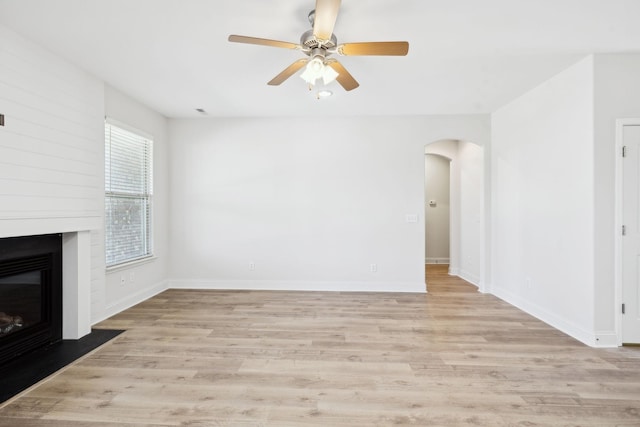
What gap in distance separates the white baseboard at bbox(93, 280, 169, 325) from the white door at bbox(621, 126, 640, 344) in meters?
5.44

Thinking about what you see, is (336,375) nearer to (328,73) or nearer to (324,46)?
(328,73)

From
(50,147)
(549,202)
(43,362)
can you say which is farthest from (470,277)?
(50,147)

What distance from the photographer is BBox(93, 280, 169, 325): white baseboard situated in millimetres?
3796

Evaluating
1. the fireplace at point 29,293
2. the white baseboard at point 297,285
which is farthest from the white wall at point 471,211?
the fireplace at point 29,293

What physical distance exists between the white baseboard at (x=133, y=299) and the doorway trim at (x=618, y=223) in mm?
5377

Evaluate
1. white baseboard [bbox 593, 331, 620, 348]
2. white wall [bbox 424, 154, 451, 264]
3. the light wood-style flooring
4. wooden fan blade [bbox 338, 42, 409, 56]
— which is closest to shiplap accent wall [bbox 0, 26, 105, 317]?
the light wood-style flooring

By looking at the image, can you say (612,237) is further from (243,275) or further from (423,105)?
(243,275)

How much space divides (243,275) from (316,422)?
3.51 metres

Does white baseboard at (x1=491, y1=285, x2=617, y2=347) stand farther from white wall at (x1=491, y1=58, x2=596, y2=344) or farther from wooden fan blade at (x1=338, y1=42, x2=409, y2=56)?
wooden fan blade at (x1=338, y1=42, x2=409, y2=56)

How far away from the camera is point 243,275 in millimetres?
5203

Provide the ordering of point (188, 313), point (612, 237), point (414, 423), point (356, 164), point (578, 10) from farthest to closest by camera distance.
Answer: point (356, 164)
point (188, 313)
point (612, 237)
point (578, 10)
point (414, 423)

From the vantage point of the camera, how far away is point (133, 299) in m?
4.30

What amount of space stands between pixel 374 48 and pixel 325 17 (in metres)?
0.47

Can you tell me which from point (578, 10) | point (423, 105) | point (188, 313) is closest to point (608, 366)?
point (578, 10)
